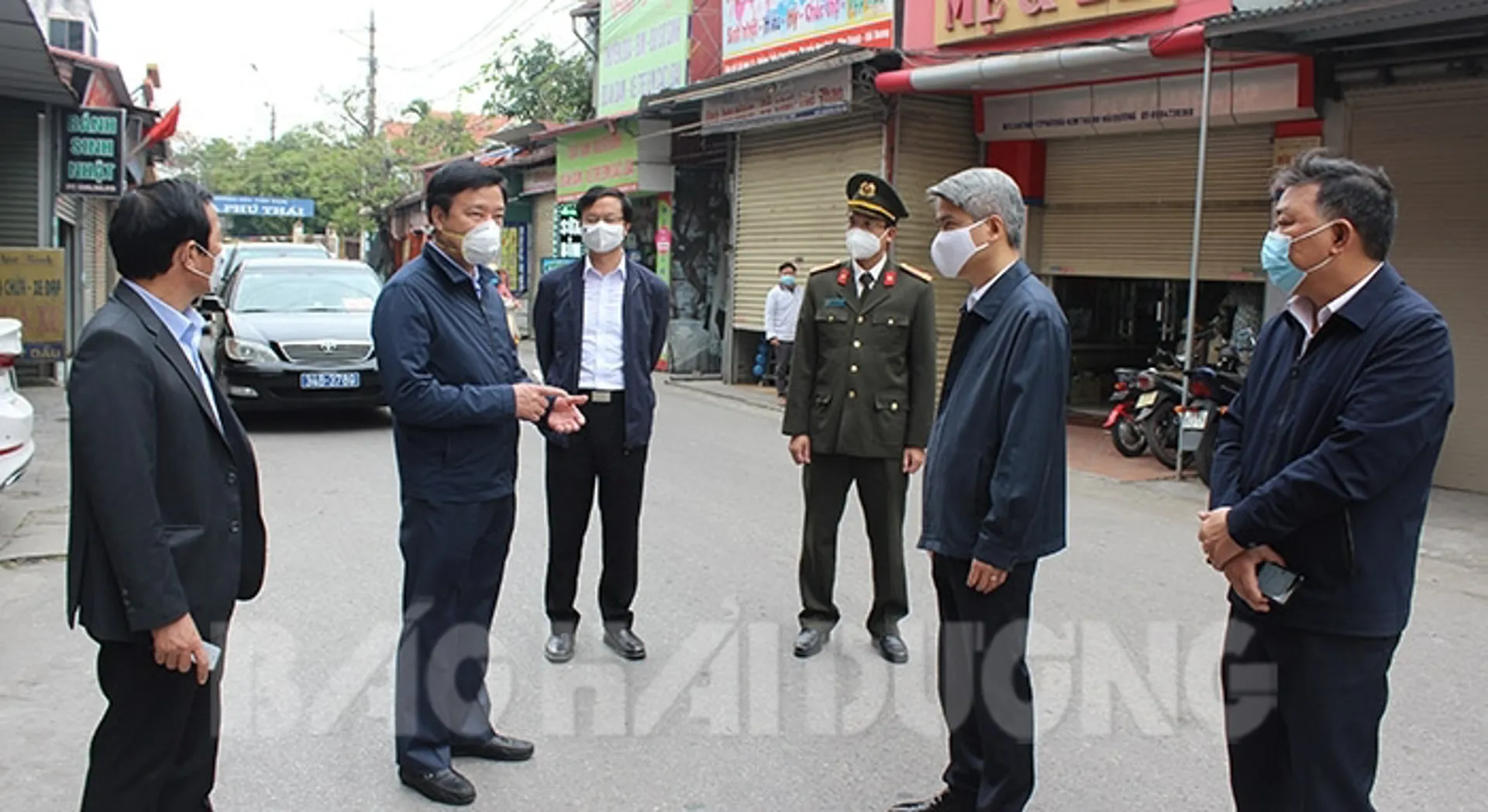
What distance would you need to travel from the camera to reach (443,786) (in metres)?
3.86

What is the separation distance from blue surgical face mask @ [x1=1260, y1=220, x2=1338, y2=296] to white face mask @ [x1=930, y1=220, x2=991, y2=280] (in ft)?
2.61

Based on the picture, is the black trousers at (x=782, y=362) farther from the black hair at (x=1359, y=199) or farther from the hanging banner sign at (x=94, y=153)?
the black hair at (x=1359, y=199)

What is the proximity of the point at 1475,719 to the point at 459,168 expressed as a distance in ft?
13.6

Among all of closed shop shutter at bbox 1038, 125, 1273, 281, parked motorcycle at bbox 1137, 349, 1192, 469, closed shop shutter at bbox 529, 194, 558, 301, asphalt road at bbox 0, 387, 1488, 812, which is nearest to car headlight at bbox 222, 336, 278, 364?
asphalt road at bbox 0, 387, 1488, 812

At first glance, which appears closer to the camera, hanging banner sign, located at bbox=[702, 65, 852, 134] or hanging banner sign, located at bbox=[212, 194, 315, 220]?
hanging banner sign, located at bbox=[702, 65, 852, 134]

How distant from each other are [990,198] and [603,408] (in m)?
2.12

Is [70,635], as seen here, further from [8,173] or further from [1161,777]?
[8,173]

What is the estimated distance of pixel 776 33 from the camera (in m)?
16.0

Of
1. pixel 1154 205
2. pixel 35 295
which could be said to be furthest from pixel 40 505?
pixel 1154 205

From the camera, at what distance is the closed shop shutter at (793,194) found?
1438 centimetres

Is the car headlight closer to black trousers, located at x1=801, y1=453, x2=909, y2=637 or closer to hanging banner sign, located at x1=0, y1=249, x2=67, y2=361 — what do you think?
hanging banner sign, located at x1=0, y1=249, x2=67, y2=361

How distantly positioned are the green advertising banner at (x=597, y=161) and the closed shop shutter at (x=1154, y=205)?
701cm

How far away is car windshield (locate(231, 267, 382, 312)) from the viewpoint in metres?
12.1

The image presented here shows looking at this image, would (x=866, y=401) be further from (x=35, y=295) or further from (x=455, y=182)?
(x=35, y=295)
